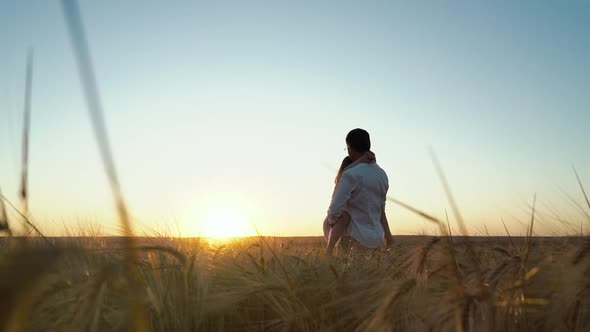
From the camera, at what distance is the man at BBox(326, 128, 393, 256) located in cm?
536

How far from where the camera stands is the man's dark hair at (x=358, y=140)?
17.7 ft

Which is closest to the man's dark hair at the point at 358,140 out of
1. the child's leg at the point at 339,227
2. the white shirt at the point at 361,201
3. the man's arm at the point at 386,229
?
the white shirt at the point at 361,201

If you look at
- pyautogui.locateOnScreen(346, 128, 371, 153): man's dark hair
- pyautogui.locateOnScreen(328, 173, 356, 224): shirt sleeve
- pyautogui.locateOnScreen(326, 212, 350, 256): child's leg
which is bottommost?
pyautogui.locateOnScreen(326, 212, 350, 256): child's leg

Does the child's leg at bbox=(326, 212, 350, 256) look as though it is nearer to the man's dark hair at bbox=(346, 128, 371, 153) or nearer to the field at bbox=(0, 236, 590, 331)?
the man's dark hair at bbox=(346, 128, 371, 153)

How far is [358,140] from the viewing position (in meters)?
5.45

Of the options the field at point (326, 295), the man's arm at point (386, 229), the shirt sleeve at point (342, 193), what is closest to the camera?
the field at point (326, 295)

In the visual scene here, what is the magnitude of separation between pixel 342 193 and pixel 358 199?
0.29 m

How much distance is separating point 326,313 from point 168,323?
0.40 metres

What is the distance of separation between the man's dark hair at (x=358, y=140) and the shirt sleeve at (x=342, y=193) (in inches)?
14.2

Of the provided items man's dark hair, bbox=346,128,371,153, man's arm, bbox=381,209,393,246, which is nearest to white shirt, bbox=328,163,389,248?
man's dark hair, bbox=346,128,371,153

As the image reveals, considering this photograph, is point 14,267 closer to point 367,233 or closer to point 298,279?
point 298,279

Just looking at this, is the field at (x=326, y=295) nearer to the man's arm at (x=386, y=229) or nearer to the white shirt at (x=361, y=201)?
the white shirt at (x=361, y=201)

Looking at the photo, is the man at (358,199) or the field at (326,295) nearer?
the field at (326,295)

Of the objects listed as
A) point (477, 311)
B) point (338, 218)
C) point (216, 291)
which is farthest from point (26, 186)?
point (338, 218)
